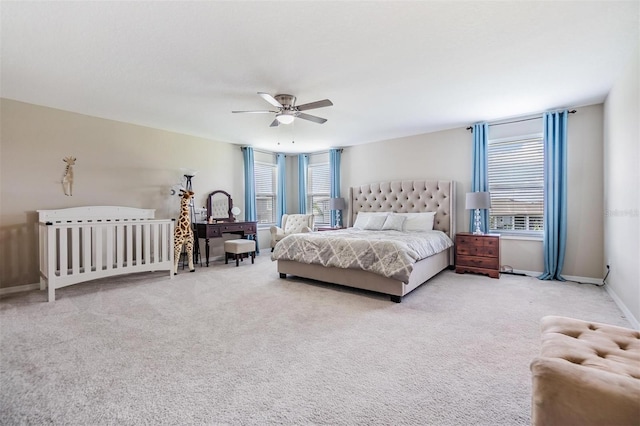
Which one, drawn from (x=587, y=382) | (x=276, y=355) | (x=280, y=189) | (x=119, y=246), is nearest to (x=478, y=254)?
(x=276, y=355)

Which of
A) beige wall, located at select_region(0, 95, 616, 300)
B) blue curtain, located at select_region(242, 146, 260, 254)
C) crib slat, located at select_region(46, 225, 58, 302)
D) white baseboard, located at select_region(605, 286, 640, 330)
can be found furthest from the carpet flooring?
blue curtain, located at select_region(242, 146, 260, 254)

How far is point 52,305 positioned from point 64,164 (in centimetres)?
217

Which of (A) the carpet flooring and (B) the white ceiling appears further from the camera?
(B) the white ceiling

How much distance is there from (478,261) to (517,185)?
1441mm

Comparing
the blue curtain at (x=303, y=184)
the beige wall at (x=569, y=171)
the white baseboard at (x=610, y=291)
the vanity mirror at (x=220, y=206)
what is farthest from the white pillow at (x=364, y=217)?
the vanity mirror at (x=220, y=206)

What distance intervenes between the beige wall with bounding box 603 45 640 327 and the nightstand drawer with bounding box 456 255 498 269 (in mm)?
1288

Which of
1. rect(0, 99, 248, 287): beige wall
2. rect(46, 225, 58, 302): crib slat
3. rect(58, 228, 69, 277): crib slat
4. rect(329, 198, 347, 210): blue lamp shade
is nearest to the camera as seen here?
rect(46, 225, 58, 302): crib slat

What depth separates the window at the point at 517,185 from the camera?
15.1 ft

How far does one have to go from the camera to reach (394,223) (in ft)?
17.2

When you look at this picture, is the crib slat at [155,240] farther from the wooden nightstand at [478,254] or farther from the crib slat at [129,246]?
the wooden nightstand at [478,254]

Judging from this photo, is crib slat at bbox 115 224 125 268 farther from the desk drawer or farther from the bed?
the bed

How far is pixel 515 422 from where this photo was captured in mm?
1475

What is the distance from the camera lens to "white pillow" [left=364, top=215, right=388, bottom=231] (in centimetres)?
535

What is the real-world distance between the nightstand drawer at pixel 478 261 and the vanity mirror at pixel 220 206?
461 centimetres
